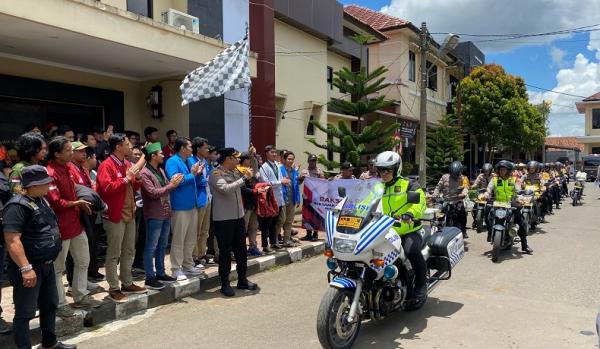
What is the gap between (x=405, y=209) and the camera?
5.02 meters

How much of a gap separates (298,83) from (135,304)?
10940mm

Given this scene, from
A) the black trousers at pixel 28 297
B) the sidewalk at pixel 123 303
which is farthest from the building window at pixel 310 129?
the black trousers at pixel 28 297

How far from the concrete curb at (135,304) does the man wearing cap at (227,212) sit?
467 millimetres

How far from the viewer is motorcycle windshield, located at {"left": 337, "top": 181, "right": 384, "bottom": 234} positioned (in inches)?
173

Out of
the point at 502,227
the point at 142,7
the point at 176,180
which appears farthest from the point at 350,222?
the point at 142,7

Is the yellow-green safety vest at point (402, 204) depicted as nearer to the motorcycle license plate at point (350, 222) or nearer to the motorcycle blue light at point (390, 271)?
the motorcycle blue light at point (390, 271)

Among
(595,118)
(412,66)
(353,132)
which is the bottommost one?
(353,132)

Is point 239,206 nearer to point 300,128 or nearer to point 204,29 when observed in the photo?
point 204,29

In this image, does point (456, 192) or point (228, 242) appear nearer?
point (228, 242)

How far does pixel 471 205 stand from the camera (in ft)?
36.3

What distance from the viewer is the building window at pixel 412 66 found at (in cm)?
2487

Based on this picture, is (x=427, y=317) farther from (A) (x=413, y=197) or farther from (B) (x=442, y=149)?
(B) (x=442, y=149)

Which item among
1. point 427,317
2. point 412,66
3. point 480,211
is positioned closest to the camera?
point 427,317

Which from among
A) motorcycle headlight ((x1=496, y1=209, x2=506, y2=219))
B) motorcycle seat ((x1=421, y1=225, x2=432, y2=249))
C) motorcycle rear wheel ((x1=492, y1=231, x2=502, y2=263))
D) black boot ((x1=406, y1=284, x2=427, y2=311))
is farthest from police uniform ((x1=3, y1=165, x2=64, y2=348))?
motorcycle headlight ((x1=496, y1=209, x2=506, y2=219))
